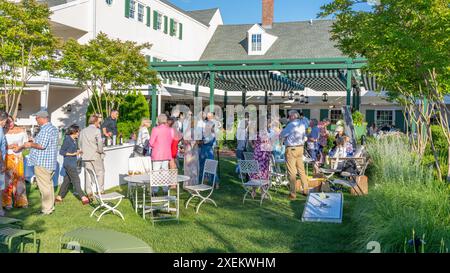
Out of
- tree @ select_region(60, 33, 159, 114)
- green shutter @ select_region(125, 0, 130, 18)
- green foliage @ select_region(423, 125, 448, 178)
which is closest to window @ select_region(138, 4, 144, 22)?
green shutter @ select_region(125, 0, 130, 18)

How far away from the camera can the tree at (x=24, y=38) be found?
46.6ft

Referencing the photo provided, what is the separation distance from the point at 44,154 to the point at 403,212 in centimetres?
557

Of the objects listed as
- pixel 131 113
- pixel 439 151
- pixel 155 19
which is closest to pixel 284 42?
pixel 155 19

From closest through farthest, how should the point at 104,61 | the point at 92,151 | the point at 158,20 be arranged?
the point at 92,151
the point at 104,61
the point at 158,20

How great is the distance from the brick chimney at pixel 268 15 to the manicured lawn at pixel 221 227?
2736cm

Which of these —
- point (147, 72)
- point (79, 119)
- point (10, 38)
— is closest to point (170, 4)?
point (79, 119)

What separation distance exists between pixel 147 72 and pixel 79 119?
25.9 feet

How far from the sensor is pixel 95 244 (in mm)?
4113

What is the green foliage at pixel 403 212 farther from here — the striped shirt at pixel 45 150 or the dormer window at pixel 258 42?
the dormer window at pixel 258 42

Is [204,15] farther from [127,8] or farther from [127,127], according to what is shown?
[127,127]

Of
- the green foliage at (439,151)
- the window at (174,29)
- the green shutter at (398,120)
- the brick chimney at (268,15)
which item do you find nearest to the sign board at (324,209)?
the green foliage at (439,151)

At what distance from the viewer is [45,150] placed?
24.1 ft
